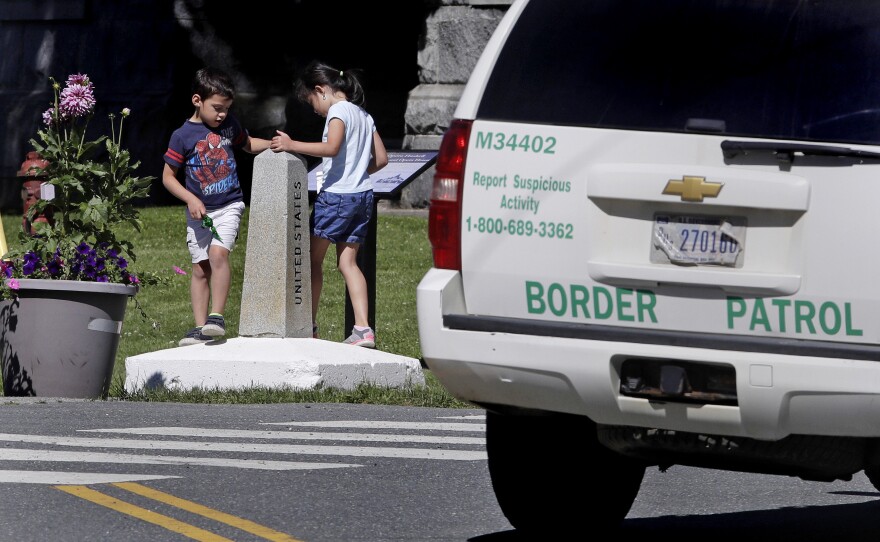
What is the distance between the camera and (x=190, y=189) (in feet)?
34.5

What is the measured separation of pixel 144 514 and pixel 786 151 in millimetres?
2687

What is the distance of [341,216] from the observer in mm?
10805

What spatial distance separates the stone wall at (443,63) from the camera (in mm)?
20188

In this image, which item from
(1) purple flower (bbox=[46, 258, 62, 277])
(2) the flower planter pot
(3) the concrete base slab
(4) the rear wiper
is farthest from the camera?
(3) the concrete base slab

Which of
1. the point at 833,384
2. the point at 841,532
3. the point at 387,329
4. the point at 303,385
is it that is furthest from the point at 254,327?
the point at 833,384

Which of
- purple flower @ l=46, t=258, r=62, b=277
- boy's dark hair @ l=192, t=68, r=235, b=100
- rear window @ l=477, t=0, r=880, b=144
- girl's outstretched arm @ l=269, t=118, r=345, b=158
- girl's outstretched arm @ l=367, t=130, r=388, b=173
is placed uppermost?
rear window @ l=477, t=0, r=880, b=144

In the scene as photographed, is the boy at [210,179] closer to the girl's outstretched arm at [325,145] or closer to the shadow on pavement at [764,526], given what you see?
the girl's outstretched arm at [325,145]

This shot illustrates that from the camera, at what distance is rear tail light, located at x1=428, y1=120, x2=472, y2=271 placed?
5.12m

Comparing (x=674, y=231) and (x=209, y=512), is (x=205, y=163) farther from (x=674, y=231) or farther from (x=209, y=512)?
(x=674, y=231)

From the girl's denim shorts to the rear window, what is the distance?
5667mm

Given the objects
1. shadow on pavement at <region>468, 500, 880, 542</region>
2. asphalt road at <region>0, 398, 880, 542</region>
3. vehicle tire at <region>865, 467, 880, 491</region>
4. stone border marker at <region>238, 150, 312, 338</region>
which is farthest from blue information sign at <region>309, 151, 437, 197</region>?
vehicle tire at <region>865, 467, 880, 491</region>

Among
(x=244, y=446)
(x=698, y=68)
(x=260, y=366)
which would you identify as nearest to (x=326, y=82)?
(x=260, y=366)

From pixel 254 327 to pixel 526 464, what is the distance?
4.94 m

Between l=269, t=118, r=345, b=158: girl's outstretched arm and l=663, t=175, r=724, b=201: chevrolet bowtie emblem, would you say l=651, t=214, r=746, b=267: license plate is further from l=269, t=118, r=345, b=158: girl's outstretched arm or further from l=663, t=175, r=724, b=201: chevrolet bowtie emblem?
l=269, t=118, r=345, b=158: girl's outstretched arm
